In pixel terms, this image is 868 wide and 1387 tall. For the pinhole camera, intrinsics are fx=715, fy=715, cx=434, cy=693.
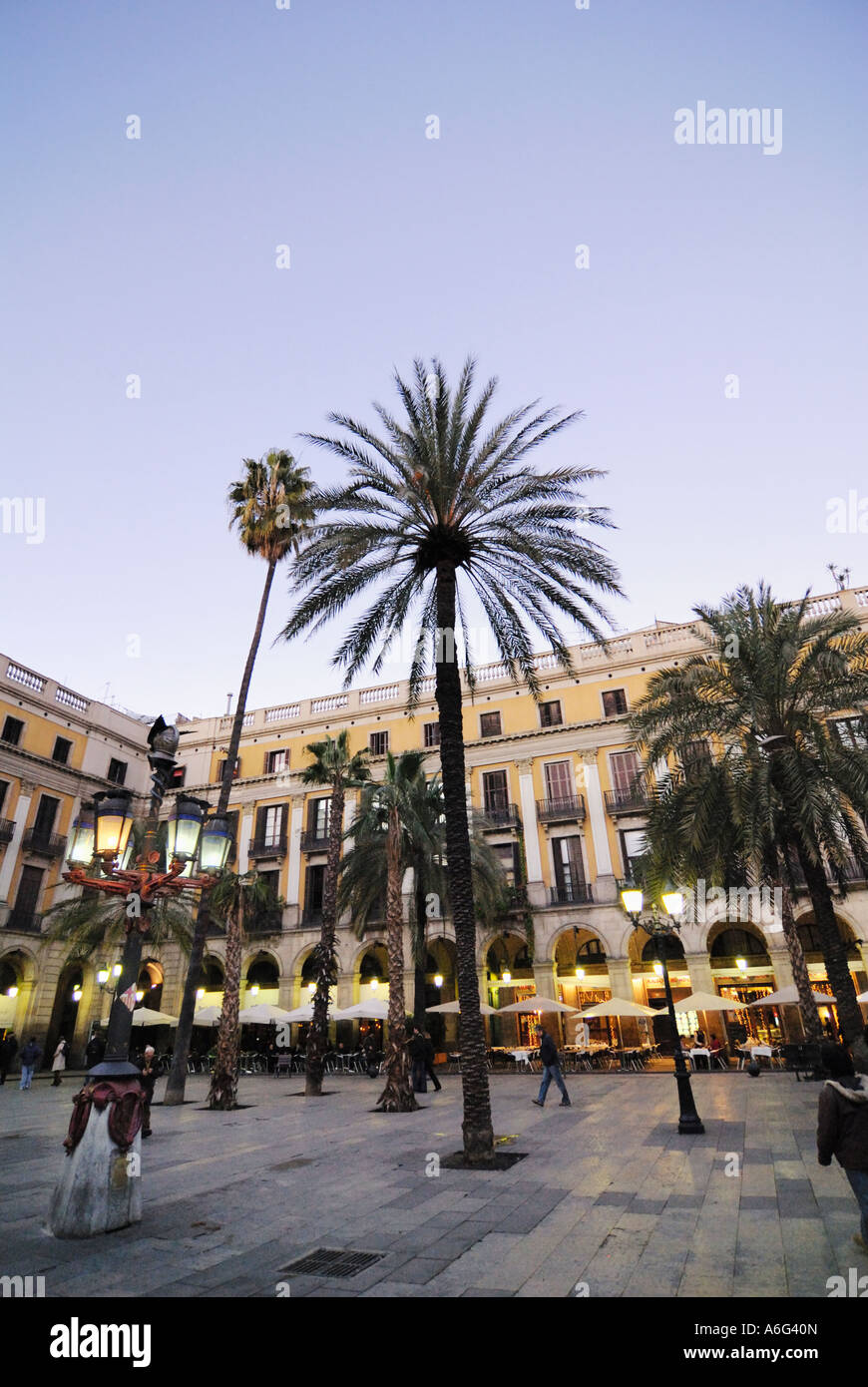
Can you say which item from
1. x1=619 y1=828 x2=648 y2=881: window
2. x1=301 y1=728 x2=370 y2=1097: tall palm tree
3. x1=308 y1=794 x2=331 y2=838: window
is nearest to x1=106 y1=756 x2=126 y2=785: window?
x1=308 y1=794 x2=331 y2=838: window

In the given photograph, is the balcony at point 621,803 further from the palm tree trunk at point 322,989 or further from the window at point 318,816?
the palm tree trunk at point 322,989

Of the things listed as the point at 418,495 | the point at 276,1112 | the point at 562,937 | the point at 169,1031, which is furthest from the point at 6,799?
the point at 418,495

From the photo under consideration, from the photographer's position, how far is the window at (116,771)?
37.9 m

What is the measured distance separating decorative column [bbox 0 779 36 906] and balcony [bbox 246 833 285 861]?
10.2 metres

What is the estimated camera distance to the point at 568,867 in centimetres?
3084

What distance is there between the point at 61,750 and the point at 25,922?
8209 millimetres

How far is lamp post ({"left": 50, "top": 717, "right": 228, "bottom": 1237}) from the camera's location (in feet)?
22.8

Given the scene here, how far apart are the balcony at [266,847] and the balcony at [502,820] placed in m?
10.8

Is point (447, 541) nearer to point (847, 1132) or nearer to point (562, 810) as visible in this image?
point (847, 1132)

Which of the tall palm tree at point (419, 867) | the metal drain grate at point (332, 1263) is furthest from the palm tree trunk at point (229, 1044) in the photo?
the metal drain grate at point (332, 1263)

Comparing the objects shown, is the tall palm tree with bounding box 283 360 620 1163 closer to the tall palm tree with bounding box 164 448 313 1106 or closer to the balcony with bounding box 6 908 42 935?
the tall palm tree with bounding box 164 448 313 1106
